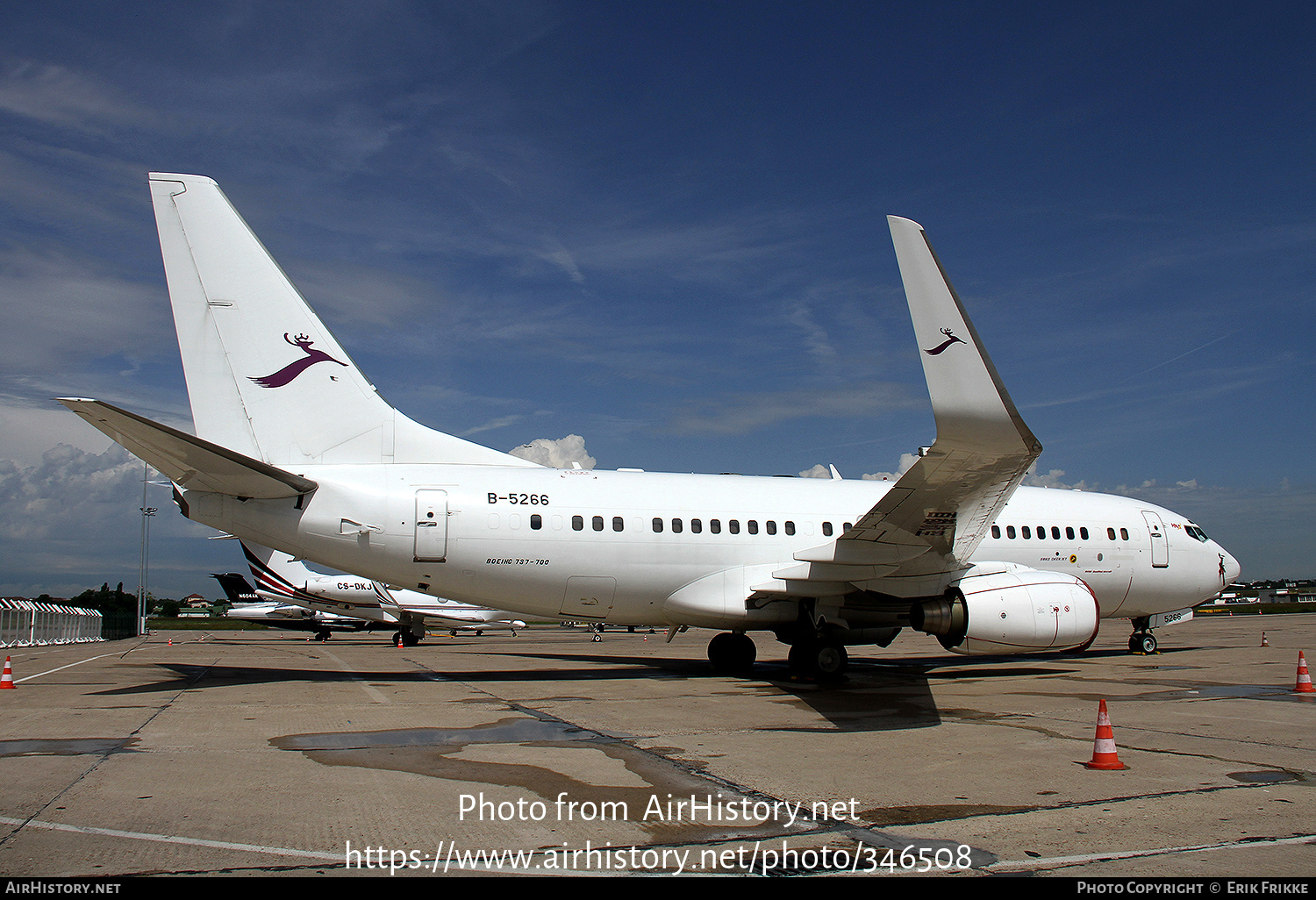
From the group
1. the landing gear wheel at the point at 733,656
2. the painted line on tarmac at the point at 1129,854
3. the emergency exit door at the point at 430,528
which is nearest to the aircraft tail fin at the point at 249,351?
the emergency exit door at the point at 430,528

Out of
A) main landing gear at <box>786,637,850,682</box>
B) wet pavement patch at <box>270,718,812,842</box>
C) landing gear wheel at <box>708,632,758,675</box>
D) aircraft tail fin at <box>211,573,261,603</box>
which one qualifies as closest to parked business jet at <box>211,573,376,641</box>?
aircraft tail fin at <box>211,573,261,603</box>

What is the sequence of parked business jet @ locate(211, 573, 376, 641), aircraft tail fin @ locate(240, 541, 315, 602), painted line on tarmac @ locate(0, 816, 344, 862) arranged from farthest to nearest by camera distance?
parked business jet @ locate(211, 573, 376, 641) < aircraft tail fin @ locate(240, 541, 315, 602) < painted line on tarmac @ locate(0, 816, 344, 862)

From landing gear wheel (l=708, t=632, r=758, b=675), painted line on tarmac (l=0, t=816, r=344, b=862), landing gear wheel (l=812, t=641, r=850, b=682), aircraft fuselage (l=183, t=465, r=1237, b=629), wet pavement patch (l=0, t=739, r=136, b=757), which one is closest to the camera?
painted line on tarmac (l=0, t=816, r=344, b=862)

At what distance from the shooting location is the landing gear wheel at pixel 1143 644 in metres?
19.6

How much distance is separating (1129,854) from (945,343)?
4.78m

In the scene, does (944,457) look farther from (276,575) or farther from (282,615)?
(282,615)

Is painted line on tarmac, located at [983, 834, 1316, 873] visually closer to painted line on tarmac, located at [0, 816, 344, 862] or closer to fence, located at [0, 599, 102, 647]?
painted line on tarmac, located at [0, 816, 344, 862]

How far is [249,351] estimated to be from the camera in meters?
13.1

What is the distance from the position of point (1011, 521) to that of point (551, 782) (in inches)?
524

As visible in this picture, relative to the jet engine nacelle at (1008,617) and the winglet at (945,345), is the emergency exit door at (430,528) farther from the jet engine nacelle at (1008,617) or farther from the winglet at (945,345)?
the winglet at (945,345)

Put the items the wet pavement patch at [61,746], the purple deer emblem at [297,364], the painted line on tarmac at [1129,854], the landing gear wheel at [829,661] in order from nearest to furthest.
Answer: the painted line on tarmac at [1129,854], the wet pavement patch at [61,746], the purple deer emblem at [297,364], the landing gear wheel at [829,661]

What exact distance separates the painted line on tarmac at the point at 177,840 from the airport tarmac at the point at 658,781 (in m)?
0.02

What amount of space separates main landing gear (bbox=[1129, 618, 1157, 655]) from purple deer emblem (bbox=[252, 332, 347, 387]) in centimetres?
1893

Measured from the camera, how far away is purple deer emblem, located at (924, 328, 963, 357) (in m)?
7.90
